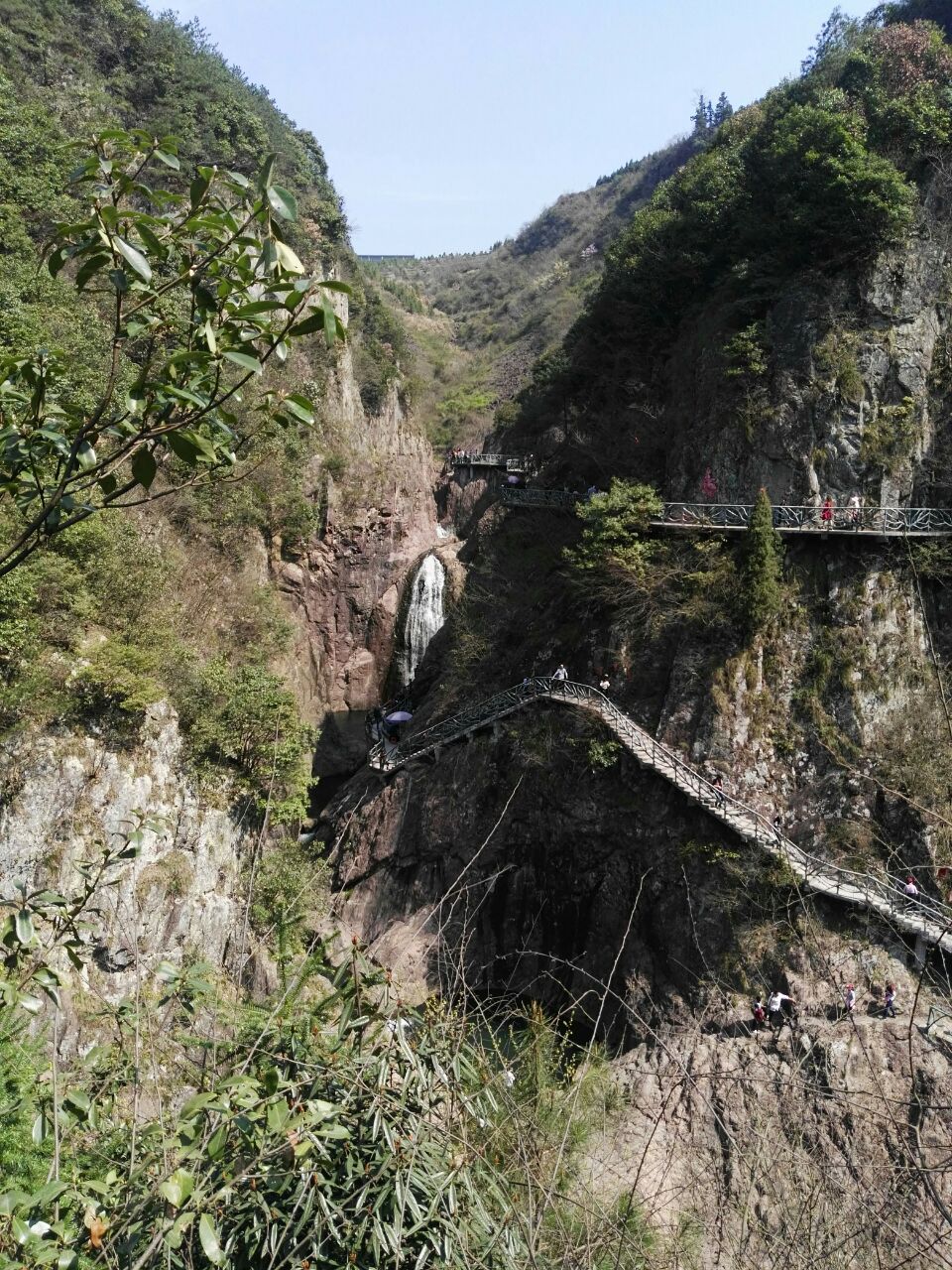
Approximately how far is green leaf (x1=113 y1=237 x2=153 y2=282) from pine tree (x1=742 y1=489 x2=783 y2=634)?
609 inches

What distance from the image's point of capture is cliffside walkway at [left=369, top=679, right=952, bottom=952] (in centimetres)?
1255

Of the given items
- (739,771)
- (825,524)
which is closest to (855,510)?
(825,524)

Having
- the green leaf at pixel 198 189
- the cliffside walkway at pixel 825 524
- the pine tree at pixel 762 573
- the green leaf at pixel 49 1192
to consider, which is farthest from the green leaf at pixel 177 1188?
the cliffside walkway at pixel 825 524

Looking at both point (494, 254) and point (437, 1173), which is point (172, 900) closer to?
point (437, 1173)

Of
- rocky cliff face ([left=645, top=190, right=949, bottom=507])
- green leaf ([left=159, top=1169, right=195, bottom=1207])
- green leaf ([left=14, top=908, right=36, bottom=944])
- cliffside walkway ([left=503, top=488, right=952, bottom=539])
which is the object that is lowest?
green leaf ([left=159, top=1169, right=195, bottom=1207])

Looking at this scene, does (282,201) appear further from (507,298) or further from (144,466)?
(507,298)

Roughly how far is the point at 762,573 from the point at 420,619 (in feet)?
52.1

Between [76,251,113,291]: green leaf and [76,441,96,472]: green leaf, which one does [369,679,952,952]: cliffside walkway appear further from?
[76,251,113,291]: green leaf

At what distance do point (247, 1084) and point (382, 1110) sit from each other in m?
0.77

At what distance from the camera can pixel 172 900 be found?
15.1 meters

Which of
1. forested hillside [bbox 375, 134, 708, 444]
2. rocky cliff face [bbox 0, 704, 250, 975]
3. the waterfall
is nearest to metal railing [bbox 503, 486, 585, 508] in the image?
the waterfall

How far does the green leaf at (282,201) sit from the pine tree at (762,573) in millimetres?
15380

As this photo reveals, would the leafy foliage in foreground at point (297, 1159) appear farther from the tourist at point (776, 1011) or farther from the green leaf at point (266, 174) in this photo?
the tourist at point (776, 1011)

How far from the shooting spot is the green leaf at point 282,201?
2111 mm
